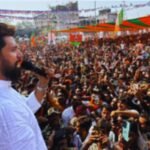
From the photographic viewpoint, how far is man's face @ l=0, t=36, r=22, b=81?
4.95 ft

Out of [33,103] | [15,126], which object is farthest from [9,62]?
[33,103]

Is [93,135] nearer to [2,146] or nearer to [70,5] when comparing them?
[2,146]

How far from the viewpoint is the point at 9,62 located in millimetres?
1514

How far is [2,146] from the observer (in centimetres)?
138

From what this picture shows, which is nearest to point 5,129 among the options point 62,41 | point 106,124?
point 106,124

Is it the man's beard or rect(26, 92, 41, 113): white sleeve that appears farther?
rect(26, 92, 41, 113): white sleeve

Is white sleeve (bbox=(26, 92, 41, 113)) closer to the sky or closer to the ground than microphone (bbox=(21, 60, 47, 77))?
closer to the ground

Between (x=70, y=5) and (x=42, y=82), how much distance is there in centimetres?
8280

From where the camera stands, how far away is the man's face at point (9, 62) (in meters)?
1.51

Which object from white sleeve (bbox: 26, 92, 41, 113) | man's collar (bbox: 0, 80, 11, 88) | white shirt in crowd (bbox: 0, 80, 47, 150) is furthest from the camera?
white sleeve (bbox: 26, 92, 41, 113)

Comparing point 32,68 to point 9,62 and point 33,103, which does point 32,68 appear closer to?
point 33,103

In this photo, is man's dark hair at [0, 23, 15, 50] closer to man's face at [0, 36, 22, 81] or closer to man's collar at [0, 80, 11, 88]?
man's face at [0, 36, 22, 81]

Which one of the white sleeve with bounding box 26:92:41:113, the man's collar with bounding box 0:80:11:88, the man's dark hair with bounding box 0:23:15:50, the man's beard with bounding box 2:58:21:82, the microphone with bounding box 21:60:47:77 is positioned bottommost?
the white sleeve with bounding box 26:92:41:113

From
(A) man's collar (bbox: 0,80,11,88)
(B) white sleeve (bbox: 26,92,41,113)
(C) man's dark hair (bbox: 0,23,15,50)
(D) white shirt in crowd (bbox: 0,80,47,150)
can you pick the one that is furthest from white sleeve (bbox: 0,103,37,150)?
(B) white sleeve (bbox: 26,92,41,113)
